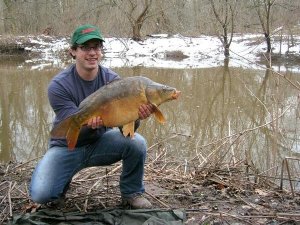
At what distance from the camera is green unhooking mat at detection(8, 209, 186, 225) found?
2.94 meters

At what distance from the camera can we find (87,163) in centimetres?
335

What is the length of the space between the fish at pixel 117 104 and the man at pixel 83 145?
141 millimetres

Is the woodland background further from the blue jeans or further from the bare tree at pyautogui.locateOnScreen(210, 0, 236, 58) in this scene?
the blue jeans

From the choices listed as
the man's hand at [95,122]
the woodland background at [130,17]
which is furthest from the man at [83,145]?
the woodland background at [130,17]

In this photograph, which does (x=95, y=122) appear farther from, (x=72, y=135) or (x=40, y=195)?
(x=40, y=195)

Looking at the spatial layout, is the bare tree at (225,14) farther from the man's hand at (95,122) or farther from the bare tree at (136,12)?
the man's hand at (95,122)

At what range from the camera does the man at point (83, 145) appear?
3.16 metres

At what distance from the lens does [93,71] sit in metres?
3.26

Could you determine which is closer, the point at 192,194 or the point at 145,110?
the point at 145,110

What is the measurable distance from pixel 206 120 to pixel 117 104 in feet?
16.6

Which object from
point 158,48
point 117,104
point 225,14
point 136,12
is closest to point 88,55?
point 117,104

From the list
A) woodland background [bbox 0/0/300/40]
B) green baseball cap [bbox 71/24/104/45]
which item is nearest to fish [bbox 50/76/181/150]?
green baseball cap [bbox 71/24/104/45]

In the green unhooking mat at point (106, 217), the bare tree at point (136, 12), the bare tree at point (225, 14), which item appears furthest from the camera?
the bare tree at point (136, 12)

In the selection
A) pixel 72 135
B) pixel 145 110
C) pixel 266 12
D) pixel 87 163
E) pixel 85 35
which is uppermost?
pixel 266 12
